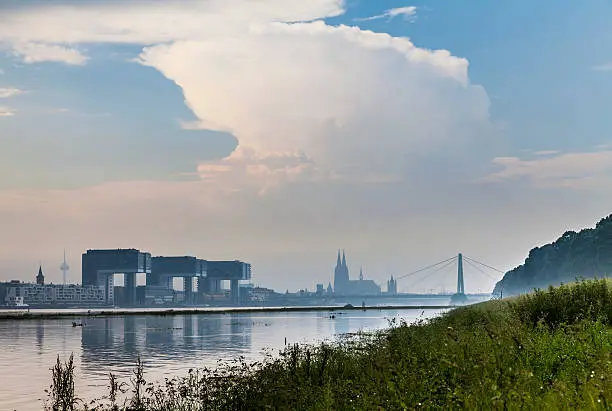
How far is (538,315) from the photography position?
99.9 feet

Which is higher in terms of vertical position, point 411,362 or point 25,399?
point 411,362

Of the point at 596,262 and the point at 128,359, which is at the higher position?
the point at 596,262

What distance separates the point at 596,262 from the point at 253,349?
415 feet

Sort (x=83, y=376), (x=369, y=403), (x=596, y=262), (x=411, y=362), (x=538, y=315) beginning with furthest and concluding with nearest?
(x=596, y=262) → (x=83, y=376) → (x=538, y=315) → (x=411, y=362) → (x=369, y=403)

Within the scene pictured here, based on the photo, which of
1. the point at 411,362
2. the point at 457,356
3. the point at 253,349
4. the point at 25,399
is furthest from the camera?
the point at 253,349

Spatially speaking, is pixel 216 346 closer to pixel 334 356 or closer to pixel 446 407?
pixel 334 356

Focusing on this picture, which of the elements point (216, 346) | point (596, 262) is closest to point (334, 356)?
point (216, 346)

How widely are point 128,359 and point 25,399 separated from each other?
25211 millimetres

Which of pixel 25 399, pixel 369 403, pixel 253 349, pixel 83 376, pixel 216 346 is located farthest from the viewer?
pixel 216 346

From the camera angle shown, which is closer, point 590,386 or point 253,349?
point 590,386

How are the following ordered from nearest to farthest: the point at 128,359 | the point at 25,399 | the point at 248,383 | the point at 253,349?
1. the point at 248,383
2. the point at 25,399
3. the point at 128,359
4. the point at 253,349

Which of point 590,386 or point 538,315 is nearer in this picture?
point 590,386

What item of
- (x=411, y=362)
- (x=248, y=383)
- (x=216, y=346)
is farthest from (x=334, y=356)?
(x=216, y=346)

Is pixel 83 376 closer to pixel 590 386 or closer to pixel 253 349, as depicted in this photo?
pixel 253 349
